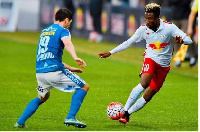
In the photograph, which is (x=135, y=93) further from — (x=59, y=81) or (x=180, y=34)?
(x=59, y=81)

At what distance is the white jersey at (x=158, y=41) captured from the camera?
38.0 feet

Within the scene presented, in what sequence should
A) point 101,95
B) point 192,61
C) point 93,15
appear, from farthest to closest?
point 93,15, point 192,61, point 101,95

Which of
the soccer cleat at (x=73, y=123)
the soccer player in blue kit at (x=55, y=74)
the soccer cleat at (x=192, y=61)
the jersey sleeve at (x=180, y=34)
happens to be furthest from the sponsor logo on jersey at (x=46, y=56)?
the soccer cleat at (x=192, y=61)

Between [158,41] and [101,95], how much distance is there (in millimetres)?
4005

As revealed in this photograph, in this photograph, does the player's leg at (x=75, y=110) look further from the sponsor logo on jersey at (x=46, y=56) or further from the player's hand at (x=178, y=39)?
the player's hand at (x=178, y=39)

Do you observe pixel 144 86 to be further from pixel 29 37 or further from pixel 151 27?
pixel 29 37

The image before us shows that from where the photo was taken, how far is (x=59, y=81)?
35.5ft

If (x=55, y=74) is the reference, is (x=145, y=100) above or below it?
below

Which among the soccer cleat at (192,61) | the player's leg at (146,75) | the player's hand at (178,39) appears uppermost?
the player's hand at (178,39)

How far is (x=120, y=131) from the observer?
10.8 m

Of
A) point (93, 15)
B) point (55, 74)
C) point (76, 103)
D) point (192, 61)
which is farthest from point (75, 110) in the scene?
point (93, 15)

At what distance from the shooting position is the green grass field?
11.6m

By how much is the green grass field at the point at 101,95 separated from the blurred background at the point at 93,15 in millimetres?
1714

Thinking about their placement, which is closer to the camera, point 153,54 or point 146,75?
point 146,75
